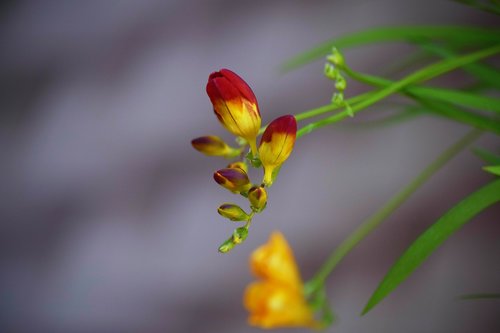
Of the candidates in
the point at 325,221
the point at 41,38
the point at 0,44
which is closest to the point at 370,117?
the point at 325,221

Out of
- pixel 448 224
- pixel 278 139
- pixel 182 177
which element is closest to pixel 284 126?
pixel 278 139

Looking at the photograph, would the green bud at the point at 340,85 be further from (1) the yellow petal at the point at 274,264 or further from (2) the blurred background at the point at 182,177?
(2) the blurred background at the point at 182,177

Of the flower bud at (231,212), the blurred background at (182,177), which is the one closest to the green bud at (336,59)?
the flower bud at (231,212)

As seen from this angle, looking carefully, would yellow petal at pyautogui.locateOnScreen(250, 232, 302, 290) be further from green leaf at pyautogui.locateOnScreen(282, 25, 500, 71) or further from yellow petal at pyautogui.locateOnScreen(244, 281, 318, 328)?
green leaf at pyautogui.locateOnScreen(282, 25, 500, 71)

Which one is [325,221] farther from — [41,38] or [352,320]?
[41,38]

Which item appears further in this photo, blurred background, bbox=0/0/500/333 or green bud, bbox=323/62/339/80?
blurred background, bbox=0/0/500/333

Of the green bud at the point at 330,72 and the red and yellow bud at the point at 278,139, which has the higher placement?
the green bud at the point at 330,72

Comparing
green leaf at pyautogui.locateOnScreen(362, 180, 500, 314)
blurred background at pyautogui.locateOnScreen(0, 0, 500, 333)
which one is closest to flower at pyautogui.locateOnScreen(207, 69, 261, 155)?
green leaf at pyautogui.locateOnScreen(362, 180, 500, 314)
